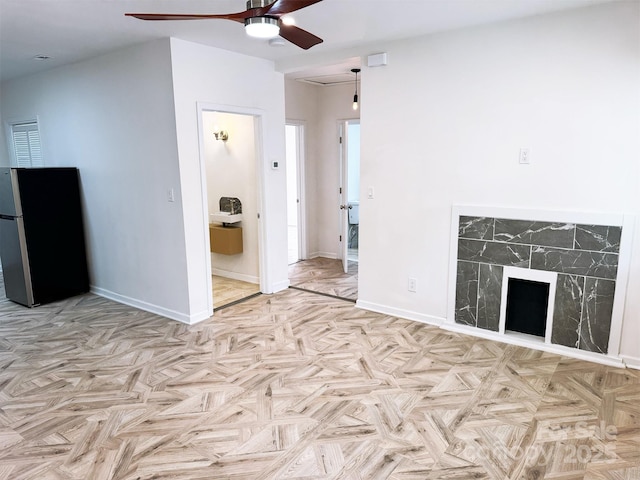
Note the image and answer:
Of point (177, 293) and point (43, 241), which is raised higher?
point (43, 241)

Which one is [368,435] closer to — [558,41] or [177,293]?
[177,293]

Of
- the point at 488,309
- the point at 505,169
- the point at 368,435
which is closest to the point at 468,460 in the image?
the point at 368,435

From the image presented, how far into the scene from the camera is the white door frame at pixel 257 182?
389 cm

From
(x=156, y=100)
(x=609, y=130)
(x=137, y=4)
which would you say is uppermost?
(x=137, y=4)

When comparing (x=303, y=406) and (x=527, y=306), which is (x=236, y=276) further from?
(x=527, y=306)

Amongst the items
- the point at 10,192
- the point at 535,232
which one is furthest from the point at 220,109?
the point at 535,232

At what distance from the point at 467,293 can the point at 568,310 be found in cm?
76

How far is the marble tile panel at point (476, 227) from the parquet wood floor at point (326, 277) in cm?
149

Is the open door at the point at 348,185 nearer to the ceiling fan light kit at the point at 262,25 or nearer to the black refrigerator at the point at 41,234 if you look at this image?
the black refrigerator at the point at 41,234

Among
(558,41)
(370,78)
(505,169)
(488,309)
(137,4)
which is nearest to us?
(137,4)

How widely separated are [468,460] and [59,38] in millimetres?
4286

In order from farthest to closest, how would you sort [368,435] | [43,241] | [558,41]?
1. [43,241]
2. [558,41]
3. [368,435]

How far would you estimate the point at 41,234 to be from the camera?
4.56 m

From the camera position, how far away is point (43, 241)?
4.58m
